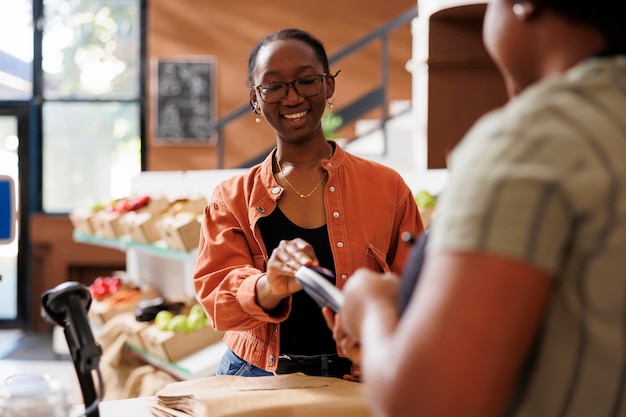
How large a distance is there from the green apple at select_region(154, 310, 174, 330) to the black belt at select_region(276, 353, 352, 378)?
1894 mm

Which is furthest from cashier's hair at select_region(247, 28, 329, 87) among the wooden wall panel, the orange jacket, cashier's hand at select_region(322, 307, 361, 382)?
the wooden wall panel

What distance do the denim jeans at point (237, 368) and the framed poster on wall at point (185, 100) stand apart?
5.56 m

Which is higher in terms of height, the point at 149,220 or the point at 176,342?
the point at 149,220

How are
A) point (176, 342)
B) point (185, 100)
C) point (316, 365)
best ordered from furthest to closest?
point (185, 100)
point (176, 342)
point (316, 365)

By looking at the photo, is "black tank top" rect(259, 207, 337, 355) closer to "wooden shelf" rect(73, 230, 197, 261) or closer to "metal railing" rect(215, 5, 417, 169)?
"wooden shelf" rect(73, 230, 197, 261)

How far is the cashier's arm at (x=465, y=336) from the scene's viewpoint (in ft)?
1.87

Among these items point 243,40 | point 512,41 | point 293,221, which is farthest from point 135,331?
point 243,40

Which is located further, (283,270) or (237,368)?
(237,368)

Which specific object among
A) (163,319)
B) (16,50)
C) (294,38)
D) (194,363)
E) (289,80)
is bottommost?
(194,363)

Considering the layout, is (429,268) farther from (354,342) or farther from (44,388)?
(44,388)

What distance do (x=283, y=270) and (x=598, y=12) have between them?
75 cm

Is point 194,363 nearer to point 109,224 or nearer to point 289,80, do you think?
point 109,224

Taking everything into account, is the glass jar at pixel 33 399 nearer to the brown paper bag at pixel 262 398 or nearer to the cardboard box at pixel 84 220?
the brown paper bag at pixel 262 398

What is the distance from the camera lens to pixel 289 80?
1.63 meters
